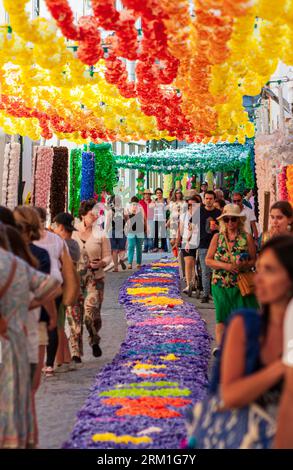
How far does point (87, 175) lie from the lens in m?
23.5

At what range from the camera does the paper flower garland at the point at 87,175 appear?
925 inches

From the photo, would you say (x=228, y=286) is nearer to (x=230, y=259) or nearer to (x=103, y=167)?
(x=230, y=259)

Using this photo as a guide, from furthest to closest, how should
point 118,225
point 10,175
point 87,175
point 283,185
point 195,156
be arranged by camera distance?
point 195,156, point 118,225, point 87,175, point 10,175, point 283,185

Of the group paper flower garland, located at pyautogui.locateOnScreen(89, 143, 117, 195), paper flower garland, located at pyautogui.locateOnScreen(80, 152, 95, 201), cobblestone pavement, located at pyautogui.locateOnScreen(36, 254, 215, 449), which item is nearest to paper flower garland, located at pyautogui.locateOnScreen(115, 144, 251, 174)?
paper flower garland, located at pyautogui.locateOnScreen(89, 143, 117, 195)

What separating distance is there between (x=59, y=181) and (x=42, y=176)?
61 cm

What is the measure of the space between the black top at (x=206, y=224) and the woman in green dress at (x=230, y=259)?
20.8ft

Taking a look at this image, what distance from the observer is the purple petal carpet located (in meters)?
7.87

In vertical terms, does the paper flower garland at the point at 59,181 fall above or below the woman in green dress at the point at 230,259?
above

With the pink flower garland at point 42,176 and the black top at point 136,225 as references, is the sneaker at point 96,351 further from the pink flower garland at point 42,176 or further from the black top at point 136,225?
the black top at point 136,225

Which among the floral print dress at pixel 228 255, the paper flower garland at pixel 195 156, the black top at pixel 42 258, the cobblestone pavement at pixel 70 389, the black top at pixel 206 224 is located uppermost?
the paper flower garland at pixel 195 156

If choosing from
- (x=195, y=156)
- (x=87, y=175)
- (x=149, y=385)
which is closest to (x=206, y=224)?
(x=87, y=175)

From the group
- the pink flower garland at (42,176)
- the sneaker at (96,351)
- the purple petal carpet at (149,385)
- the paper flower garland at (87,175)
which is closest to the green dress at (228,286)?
the purple petal carpet at (149,385)

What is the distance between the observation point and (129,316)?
16141mm
